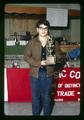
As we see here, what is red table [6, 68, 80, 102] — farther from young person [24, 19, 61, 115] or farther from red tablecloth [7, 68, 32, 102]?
young person [24, 19, 61, 115]

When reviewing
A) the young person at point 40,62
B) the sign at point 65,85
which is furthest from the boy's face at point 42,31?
the sign at point 65,85

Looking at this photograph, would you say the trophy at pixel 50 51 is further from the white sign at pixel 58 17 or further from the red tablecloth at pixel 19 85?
the red tablecloth at pixel 19 85

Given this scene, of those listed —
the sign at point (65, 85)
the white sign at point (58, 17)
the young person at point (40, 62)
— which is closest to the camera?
the white sign at point (58, 17)

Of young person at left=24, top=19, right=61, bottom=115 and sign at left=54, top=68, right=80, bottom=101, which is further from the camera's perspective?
sign at left=54, top=68, right=80, bottom=101

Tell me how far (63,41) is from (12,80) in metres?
1.33

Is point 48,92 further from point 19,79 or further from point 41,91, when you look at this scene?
point 19,79

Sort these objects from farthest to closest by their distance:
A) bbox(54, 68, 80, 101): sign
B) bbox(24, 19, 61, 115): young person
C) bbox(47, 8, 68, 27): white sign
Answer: bbox(54, 68, 80, 101): sign
bbox(24, 19, 61, 115): young person
bbox(47, 8, 68, 27): white sign

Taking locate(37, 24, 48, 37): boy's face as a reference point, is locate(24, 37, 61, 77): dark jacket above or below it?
below

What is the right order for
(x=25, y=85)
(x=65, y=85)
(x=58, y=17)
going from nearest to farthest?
(x=58, y=17), (x=65, y=85), (x=25, y=85)

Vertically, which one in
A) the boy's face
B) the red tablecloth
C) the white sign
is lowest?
the red tablecloth

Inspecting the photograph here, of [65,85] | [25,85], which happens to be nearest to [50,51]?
[65,85]

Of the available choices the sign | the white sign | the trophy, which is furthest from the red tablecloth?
the white sign

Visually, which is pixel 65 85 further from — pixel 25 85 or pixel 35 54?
pixel 35 54
